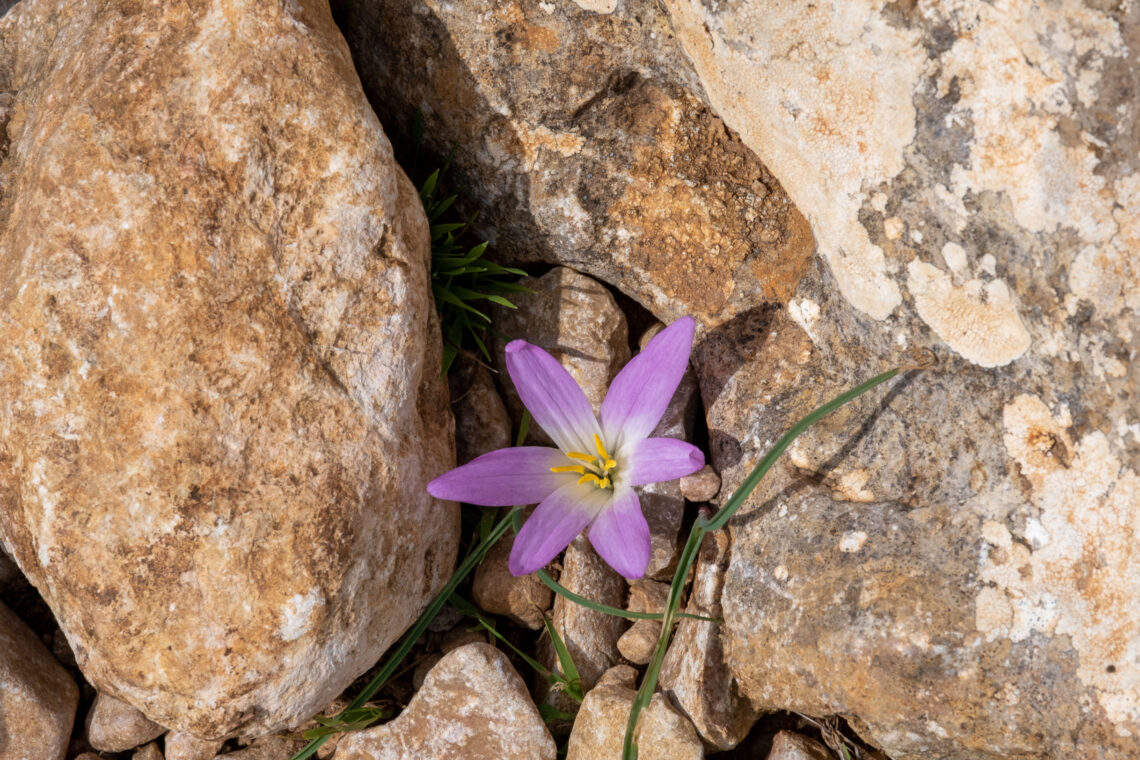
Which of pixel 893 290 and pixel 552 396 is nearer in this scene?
pixel 893 290

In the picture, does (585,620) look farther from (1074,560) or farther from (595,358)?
(1074,560)

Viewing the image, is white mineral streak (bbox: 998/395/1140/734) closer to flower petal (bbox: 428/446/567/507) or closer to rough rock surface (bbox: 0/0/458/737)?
flower petal (bbox: 428/446/567/507)

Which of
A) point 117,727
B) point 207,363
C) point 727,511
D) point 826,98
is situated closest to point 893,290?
point 826,98

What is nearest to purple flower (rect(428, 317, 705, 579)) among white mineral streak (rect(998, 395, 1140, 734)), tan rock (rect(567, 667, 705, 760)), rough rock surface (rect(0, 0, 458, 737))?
rough rock surface (rect(0, 0, 458, 737))

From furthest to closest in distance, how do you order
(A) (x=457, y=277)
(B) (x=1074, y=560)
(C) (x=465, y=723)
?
(A) (x=457, y=277)
(C) (x=465, y=723)
(B) (x=1074, y=560)

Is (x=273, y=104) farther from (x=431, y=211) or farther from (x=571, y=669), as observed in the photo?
(x=571, y=669)

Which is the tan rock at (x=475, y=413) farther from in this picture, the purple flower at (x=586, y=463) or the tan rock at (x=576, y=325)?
the purple flower at (x=586, y=463)
